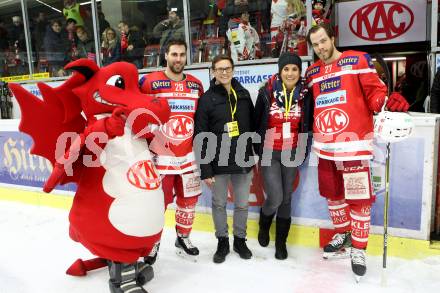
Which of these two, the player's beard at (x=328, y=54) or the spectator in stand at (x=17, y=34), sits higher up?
the spectator in stand at (x=17, y=34)

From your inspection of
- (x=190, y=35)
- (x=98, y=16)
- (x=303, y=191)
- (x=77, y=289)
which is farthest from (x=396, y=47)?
(x=77, y=289)

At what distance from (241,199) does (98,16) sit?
343cm

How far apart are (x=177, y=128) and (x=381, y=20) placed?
3379mm

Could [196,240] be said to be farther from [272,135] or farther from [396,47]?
[396,47]

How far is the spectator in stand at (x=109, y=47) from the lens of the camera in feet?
16.0

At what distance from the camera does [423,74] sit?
486cm

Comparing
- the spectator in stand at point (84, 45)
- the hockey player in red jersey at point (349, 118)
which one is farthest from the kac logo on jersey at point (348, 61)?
the spectator in stand at point (84, 45)

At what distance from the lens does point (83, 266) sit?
2.43 metres

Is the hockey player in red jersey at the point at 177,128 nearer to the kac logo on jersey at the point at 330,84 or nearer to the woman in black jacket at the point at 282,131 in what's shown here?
the woman in black jacket at the point at 282,131

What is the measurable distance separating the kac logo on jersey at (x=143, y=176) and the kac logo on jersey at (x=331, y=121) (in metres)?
1.00

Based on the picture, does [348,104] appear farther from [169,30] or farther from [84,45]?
[84,45]

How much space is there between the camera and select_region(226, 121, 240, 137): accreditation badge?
238cm

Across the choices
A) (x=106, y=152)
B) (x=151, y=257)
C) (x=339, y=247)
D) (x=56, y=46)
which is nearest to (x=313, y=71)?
(x=339, y=247)

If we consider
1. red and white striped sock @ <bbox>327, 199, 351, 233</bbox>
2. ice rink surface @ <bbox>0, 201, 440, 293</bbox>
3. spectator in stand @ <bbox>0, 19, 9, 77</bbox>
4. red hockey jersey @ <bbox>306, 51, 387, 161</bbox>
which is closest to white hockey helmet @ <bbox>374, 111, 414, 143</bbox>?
red hockey jersey @ <bbox>306, 51, 387, 161</bbox>
